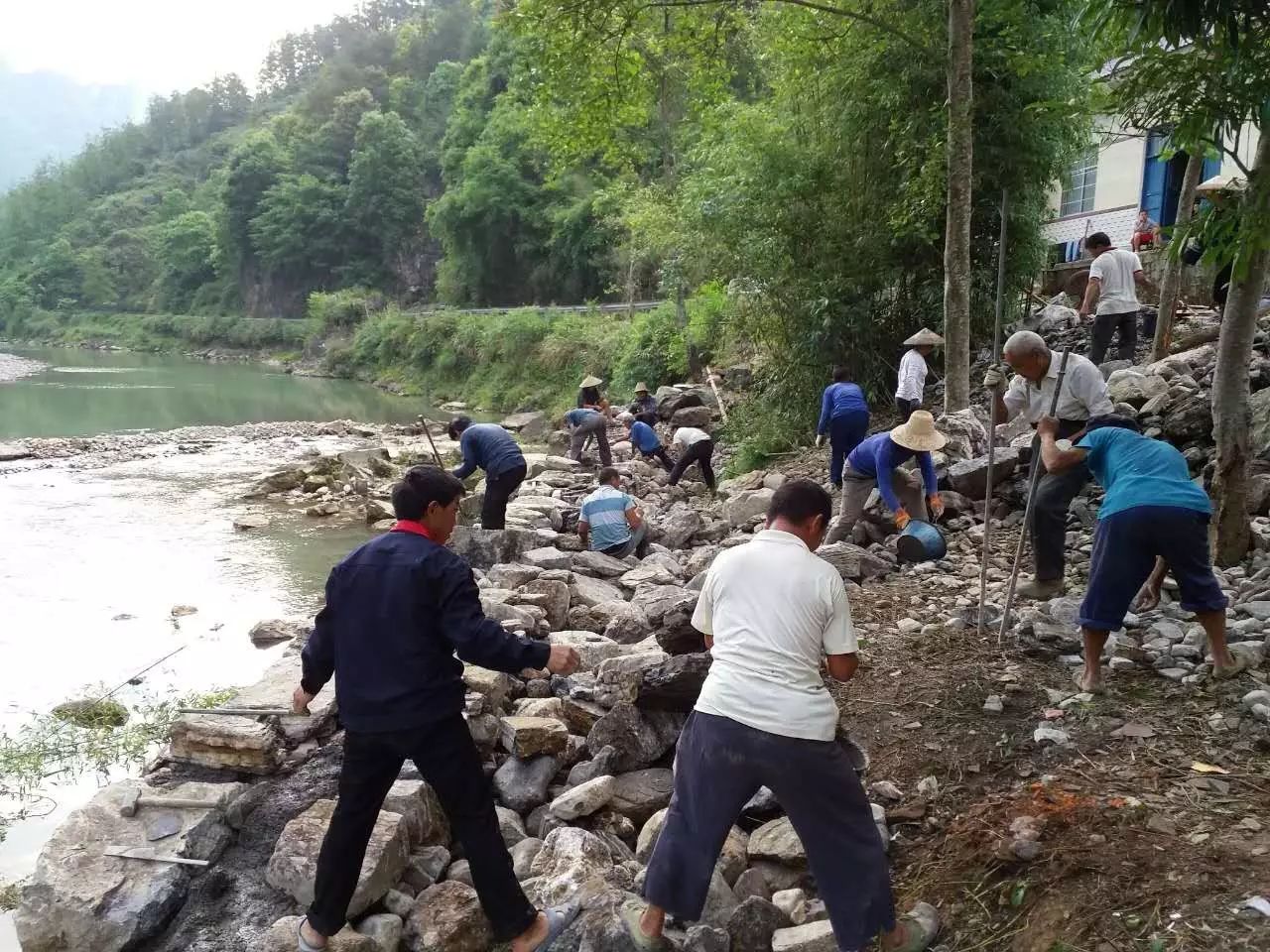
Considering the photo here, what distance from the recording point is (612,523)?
812 centimetres

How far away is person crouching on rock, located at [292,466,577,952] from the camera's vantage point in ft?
9.12

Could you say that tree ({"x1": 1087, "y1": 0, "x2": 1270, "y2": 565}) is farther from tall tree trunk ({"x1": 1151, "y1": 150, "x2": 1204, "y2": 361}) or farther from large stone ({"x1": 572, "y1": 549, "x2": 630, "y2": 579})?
large stone ({"x1": 572, "y1": 549, "x2": 630, "y2": 579})

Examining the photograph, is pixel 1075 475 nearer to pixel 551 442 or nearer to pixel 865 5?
pixel 865 5

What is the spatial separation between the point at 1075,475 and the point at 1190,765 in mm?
1781

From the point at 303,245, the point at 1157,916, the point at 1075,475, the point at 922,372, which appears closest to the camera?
the point at 1157,916

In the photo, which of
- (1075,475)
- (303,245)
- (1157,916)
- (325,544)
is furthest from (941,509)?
(303,245)

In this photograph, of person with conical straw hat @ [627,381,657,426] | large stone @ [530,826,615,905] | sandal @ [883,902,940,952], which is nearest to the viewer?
sandal @ [883,902,940,952]

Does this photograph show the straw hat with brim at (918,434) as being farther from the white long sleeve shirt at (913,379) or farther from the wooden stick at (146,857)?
the wooden stick at (146,857)

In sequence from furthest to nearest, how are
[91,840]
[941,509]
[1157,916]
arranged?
[941,509], [91,840], [1157,916]

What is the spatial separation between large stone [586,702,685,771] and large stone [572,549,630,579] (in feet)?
11.3

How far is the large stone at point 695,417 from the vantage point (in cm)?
1508

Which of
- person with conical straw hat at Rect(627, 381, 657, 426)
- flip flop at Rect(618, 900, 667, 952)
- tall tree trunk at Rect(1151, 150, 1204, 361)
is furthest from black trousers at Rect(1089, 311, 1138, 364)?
flip flop at Rect(618, 900, 667, 952)

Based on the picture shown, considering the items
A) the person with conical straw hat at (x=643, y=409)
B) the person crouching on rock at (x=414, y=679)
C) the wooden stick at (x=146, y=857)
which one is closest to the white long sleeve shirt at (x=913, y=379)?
the person with conical straw hat at (x=643, y=409)

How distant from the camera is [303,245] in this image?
53156mm
